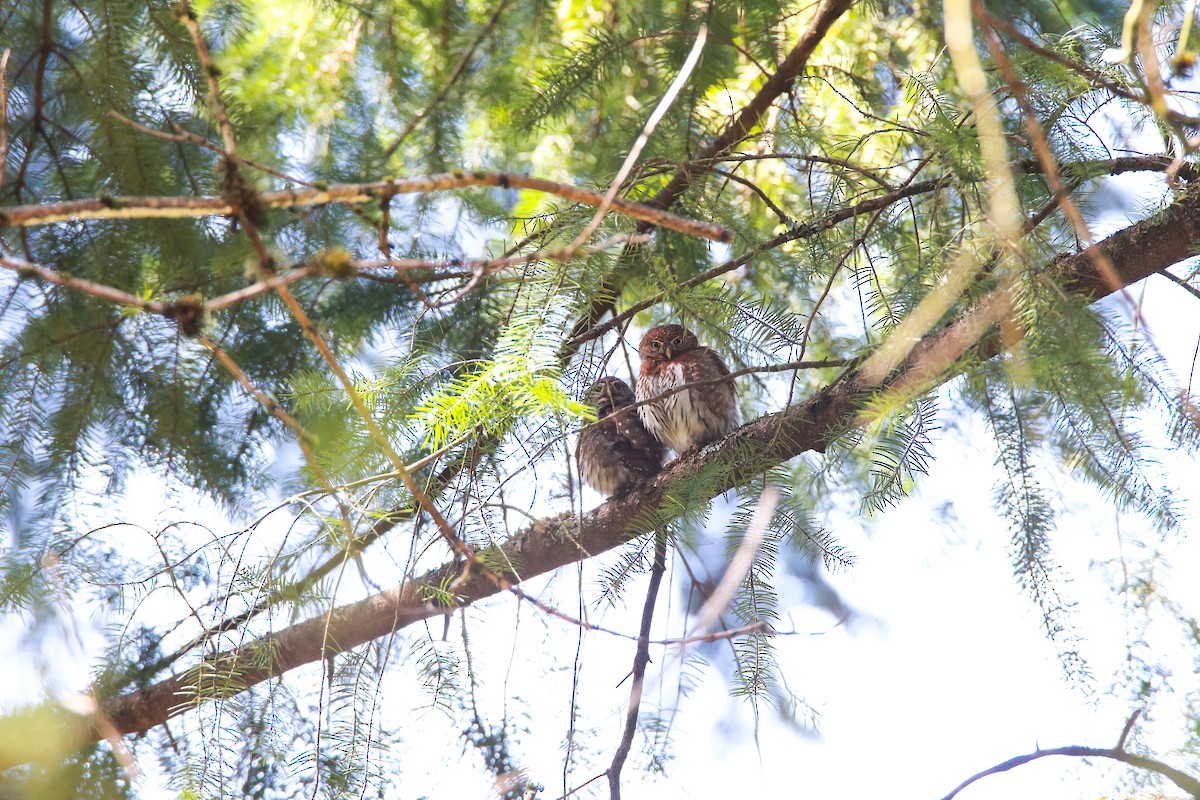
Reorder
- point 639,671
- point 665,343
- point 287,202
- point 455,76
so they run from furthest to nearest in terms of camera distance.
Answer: point 665,343, point 455,76, point 639,671, point 287,202

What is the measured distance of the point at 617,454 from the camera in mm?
3455

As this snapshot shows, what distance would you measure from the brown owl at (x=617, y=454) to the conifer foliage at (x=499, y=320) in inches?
14.1

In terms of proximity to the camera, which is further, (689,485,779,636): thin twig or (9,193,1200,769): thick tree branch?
(9,193,1200,769): thick tree branch

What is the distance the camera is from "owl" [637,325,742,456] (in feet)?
11.0

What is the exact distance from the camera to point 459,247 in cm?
337

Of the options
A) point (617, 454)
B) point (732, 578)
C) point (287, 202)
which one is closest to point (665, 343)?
point (617, 454)

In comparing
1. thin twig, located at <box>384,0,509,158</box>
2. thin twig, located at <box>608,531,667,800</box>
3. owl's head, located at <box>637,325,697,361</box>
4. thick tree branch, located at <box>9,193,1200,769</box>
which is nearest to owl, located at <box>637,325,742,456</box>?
owl's head, located at <box>637,325,697,361</box>

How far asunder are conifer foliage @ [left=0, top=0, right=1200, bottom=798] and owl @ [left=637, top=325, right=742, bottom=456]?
0.50 feet

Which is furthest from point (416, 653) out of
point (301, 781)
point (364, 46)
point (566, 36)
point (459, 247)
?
point (566, 36)

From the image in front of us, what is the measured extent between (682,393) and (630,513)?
0.74 meters

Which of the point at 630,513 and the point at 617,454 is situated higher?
the point at 617,454

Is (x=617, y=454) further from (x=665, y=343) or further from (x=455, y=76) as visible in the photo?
(x=455, y=76)

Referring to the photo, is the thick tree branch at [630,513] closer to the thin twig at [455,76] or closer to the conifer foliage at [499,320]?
the conifer foliage at [499,320]

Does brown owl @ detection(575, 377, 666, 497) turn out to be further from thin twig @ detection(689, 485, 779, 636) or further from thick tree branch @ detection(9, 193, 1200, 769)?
thin twig @ detection(689, 485, 779, 636)
